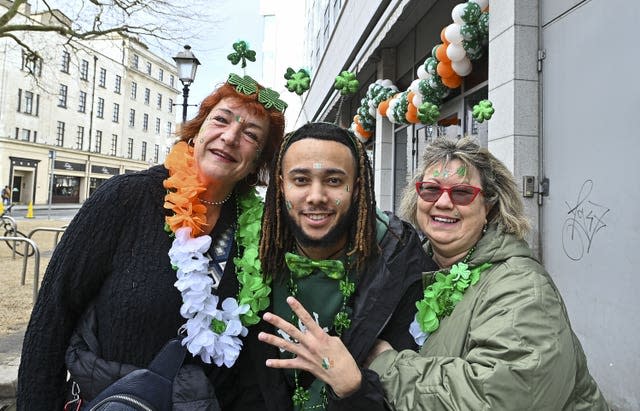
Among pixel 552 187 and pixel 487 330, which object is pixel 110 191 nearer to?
pixel 487 330

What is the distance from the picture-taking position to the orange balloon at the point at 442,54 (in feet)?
17.2

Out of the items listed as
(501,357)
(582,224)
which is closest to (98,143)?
(582,224)

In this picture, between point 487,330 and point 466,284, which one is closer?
point 487,330

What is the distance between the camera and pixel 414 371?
4.87 ft

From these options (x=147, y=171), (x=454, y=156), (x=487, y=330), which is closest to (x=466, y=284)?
(x=487, y=330)

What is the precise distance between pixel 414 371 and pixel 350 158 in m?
0.83

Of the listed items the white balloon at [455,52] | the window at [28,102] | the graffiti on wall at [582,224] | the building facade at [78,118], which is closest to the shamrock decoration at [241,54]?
the graffiti on wall at [582,224]

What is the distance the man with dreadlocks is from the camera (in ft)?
5.59

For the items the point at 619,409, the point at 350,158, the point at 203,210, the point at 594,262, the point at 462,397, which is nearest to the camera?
the point at 462,397

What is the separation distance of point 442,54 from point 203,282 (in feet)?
15.0

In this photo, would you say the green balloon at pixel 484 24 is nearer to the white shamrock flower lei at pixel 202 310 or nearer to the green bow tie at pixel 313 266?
the green bow tie at pixel 313 266

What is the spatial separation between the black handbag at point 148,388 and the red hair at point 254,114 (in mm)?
844

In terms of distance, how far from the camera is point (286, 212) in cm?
184

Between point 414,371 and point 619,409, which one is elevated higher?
point 414,371
